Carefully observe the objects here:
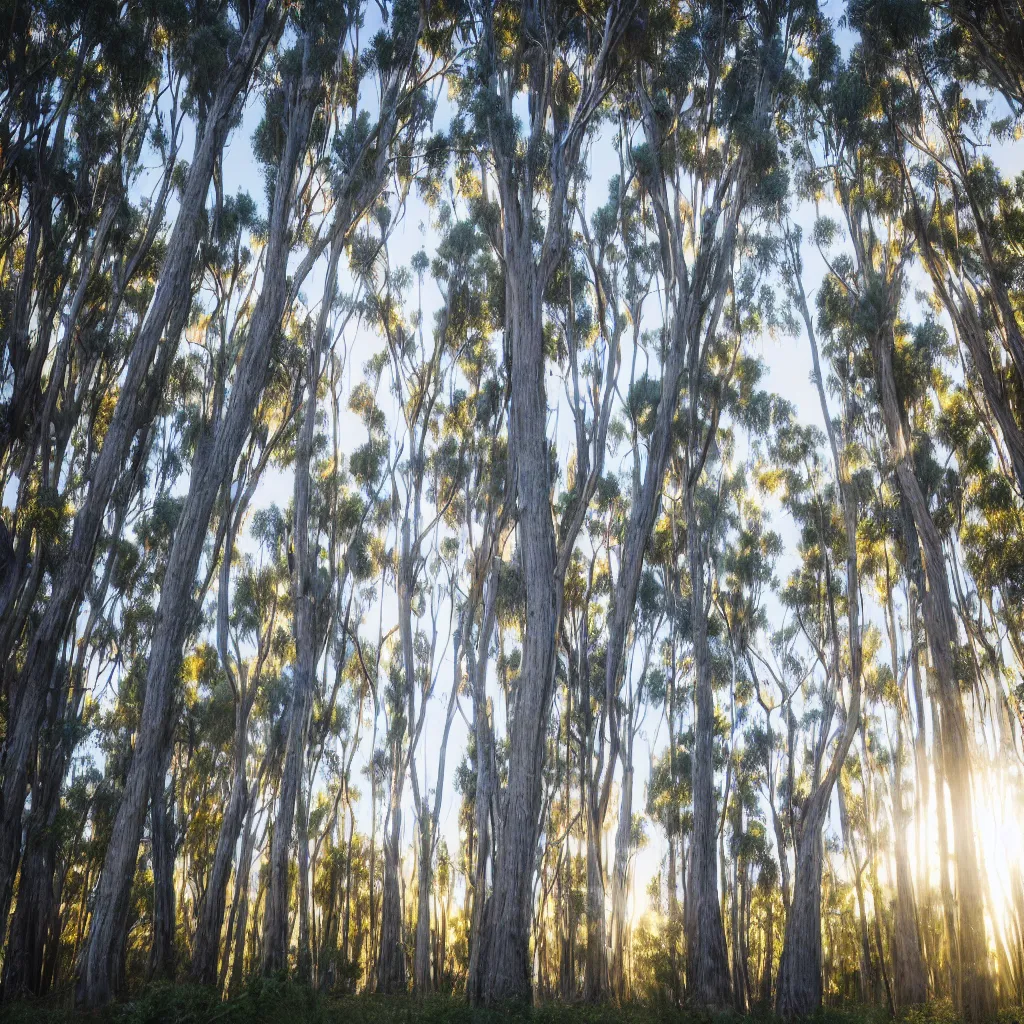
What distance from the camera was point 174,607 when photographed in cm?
834

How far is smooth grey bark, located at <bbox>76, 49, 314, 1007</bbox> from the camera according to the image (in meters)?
7.32

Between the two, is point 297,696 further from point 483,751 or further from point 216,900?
point 483,751

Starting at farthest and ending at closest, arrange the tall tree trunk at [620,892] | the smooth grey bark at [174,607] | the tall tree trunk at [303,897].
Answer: the tall tree trunk at [620,892] < the tall tree trunk at [303,897] < the smooth grey bark at [174,607]

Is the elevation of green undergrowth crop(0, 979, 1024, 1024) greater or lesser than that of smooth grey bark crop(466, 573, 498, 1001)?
lesser

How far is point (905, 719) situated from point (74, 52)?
22.3 metres

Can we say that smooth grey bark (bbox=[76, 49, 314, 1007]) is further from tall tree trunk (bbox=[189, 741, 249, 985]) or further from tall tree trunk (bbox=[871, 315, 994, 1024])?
tall tree trunk (bbox=[871, 315, 994, 1024])

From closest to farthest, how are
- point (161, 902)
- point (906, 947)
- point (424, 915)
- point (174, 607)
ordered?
point (174, 607), point (161, 902), point (424, 915), point (906, 947)

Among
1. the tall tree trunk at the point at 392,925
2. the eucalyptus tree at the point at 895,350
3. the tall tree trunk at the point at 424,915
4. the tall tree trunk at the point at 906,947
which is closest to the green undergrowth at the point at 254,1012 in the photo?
the eucalyptus tree at the point at 895,350

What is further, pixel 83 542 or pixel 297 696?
pixel 297 696

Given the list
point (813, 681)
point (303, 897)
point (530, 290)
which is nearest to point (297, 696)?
point (530, 290)

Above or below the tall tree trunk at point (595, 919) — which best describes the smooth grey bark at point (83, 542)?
above

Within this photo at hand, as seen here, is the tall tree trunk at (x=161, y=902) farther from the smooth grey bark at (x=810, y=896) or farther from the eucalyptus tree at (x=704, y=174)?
the smooth grey bark at (x=810, y=896)

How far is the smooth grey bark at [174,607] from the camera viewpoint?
732 cm

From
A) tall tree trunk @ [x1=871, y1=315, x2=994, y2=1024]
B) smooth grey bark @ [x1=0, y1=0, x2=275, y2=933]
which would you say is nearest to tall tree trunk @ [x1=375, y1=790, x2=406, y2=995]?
smooth grey bark @ [x1=0, y1=0, x2=275, y2=933]
